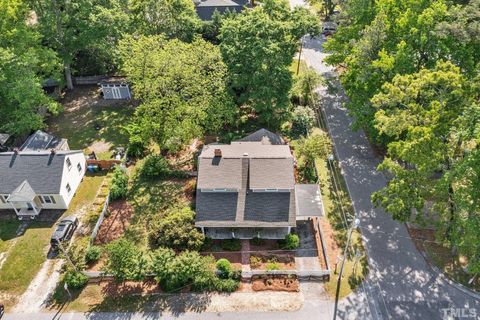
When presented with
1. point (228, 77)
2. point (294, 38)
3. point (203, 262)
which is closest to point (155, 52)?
point (228, 77)

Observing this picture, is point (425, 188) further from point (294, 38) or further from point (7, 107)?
point (7, 107)

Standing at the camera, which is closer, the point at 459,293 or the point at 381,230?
the point at 459,293

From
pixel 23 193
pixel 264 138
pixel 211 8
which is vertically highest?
pixel 211 8

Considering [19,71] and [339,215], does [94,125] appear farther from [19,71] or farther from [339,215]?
[339,215]

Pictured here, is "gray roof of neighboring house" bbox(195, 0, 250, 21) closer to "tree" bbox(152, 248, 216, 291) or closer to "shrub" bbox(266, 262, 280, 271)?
"tree" bbox(152, 248, 216, 291)

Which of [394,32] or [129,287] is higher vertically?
[394,32]

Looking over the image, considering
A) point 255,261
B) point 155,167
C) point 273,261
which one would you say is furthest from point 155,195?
point 273,261

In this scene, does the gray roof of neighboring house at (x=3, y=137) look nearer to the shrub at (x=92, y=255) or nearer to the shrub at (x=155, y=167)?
the shrub at (x=155, y=167)

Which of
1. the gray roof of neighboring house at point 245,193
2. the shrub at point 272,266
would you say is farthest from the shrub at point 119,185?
the shrub at point 272,266
